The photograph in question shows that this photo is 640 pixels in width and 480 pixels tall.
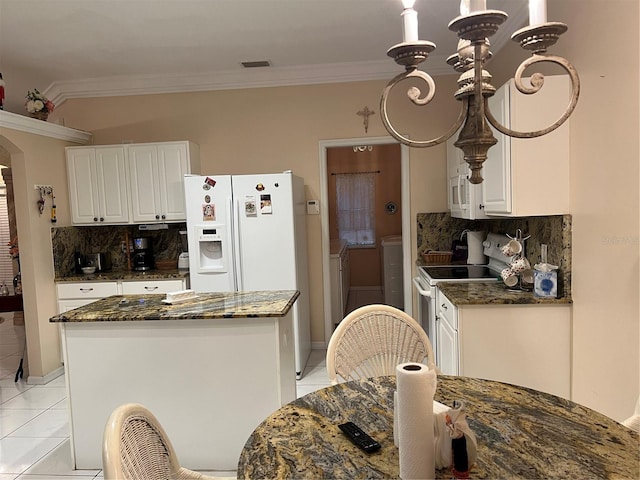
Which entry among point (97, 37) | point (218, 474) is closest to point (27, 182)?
point (97, 37)

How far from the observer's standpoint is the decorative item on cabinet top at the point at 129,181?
13.4ft

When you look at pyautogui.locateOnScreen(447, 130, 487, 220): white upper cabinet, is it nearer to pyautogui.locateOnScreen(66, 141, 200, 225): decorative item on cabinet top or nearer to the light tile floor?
the light tile floor

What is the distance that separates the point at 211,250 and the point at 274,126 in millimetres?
1383

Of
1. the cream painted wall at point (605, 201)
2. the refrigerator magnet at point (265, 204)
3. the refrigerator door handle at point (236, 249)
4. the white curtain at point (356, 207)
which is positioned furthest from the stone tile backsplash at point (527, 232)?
the white curtain at point (356, 207)

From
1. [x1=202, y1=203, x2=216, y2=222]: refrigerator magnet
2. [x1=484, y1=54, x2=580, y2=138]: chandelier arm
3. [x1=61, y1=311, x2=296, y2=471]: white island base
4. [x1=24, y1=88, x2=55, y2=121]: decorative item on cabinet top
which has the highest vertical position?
[x1=24, y1=88, x2=55, y2=121]: decorative item on cabinet top

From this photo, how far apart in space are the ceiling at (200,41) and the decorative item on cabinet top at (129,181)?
2.28 feet

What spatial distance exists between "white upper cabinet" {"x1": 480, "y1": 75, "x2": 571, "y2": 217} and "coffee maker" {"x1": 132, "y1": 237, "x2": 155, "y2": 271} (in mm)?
3396

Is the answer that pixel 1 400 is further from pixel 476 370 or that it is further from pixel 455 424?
pixel 455 424

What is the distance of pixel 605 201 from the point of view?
2072mm

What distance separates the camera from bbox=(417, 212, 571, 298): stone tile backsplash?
97.0 inches

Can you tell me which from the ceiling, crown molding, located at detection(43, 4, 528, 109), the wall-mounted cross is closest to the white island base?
the ceiling

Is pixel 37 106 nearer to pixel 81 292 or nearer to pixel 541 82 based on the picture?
pixel 81 292

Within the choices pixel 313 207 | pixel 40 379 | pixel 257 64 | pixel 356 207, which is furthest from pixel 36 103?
pixel 356 207

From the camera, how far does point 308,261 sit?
4359 mm
